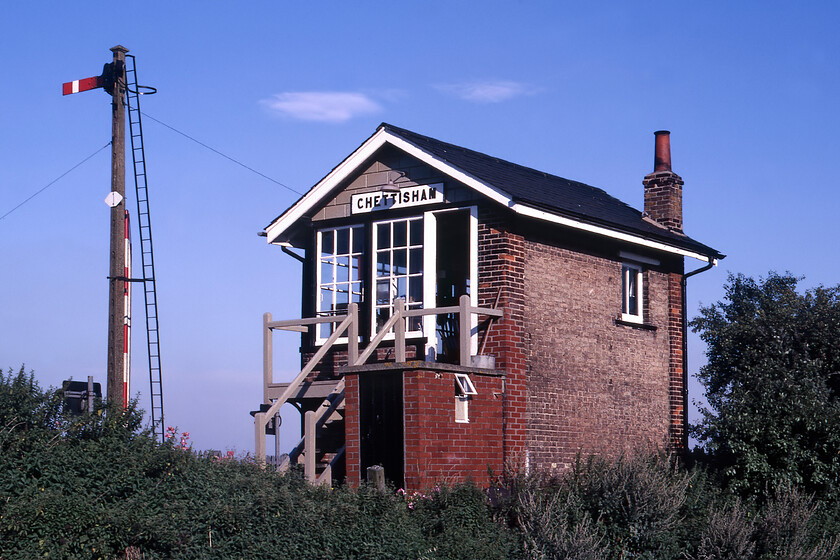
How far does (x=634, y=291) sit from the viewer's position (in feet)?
63.7

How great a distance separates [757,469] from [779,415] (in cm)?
100

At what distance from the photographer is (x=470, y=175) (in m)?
16.3

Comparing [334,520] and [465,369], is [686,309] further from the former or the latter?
[334,520]

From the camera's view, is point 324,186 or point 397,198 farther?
point 324,186

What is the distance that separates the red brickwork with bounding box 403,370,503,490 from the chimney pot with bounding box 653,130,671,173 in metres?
8.19

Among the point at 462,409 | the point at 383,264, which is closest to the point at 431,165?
the point at 383,264

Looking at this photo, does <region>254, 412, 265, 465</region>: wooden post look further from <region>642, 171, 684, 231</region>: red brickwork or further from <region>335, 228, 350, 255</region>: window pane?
<region>642, 171, 684, 231</region>: red brickwork

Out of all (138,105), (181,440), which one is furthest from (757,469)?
(138,105)

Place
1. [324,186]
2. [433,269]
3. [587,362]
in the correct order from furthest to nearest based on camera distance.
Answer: [324,186] → [587,362] → [433,269]

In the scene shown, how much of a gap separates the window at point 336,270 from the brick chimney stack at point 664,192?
22.6 feet

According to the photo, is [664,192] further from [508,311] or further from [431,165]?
[508,311]

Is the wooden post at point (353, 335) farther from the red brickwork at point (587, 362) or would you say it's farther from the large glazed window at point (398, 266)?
the red brickwork at point (587, 362)

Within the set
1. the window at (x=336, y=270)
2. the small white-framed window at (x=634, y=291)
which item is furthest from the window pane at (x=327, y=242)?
the small white-framed window at (x=634, y=291)

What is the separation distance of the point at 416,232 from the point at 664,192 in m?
6.73
